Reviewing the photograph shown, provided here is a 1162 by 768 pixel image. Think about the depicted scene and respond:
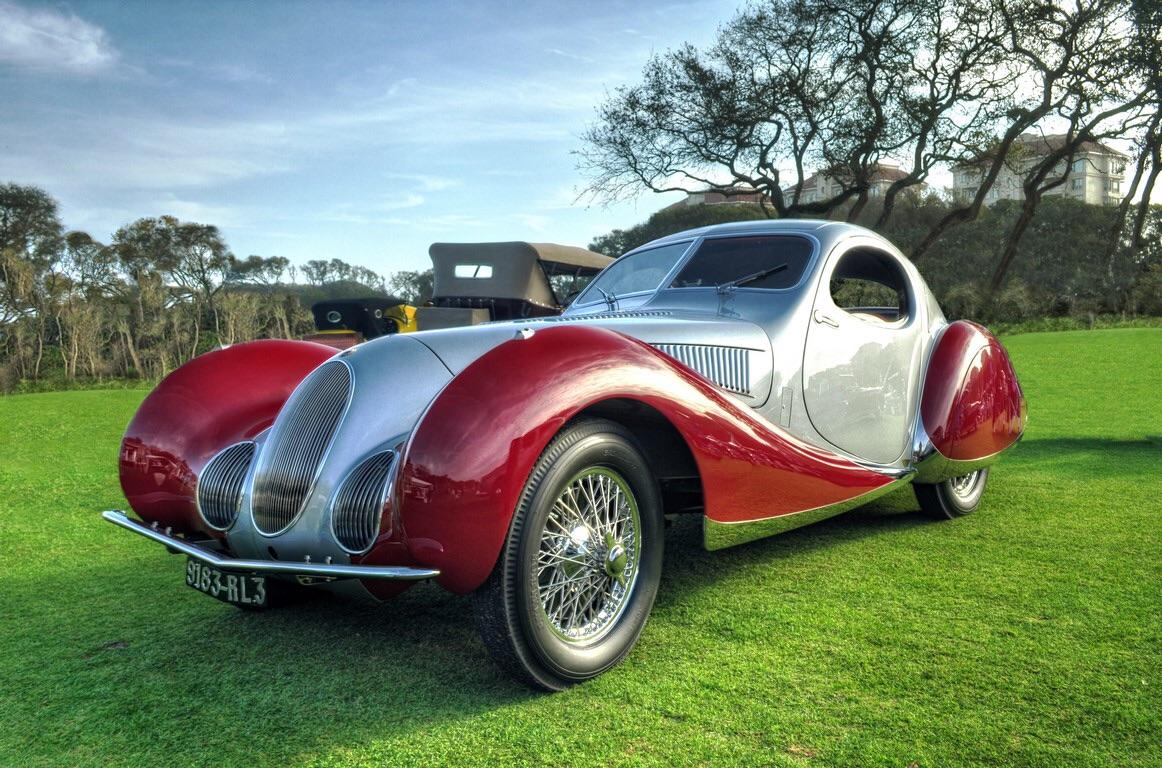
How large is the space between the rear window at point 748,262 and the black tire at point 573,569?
5.71ft

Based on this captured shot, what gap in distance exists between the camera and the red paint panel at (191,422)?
3613 millimetres

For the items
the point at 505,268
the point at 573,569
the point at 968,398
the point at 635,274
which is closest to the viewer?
the point at 573,569

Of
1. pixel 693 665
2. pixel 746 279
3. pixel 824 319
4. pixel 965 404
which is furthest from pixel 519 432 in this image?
pixel 965 404

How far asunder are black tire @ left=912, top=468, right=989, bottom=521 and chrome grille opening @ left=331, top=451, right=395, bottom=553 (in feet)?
Result: 11.5

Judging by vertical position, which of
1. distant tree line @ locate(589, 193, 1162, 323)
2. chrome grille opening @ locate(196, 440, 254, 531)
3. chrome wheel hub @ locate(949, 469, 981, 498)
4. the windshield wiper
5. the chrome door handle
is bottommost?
chrome wheel hub @ locate(949, 469, 981, 498)

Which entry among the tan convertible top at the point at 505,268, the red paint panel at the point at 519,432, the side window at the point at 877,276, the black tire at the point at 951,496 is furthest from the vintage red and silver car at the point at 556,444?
the tan convertible top at the point at 505,268

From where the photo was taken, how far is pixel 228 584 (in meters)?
3.00

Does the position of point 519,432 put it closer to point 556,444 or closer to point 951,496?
point 556,444

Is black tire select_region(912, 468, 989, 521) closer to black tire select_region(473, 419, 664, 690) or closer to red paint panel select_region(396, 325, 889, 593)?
red paint panel select_region(396, 325, 889, 593)

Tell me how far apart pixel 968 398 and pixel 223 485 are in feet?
13.5

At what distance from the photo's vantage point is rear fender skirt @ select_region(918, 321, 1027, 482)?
480cm

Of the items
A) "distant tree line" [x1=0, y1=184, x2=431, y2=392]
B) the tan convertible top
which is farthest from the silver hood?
"distant tree line" [x1=0, y1=184, x2=431, y2=392]

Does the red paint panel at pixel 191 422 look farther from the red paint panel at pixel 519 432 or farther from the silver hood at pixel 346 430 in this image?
the red paint panel at pixel 519 432

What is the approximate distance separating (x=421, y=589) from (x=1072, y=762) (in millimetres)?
2721
